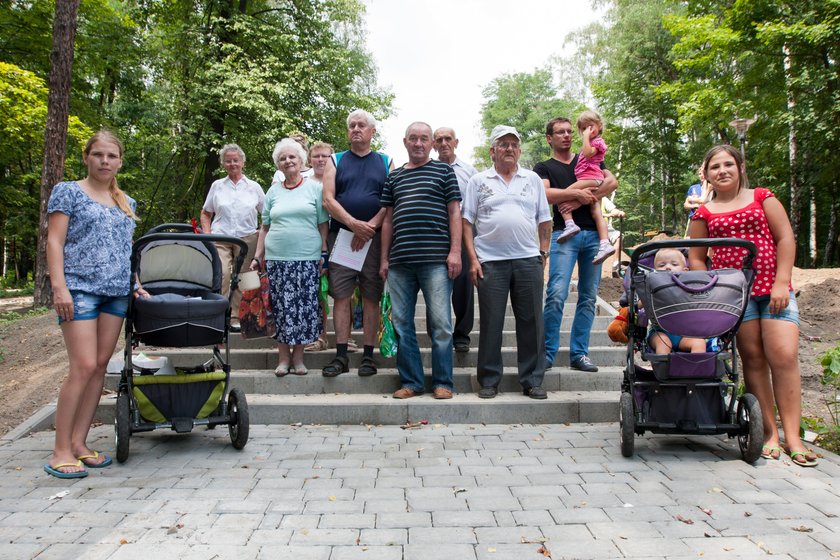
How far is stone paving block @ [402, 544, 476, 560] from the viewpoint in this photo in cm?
271

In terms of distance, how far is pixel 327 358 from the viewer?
614 centimetres

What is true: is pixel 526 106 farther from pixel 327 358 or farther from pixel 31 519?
pixel 31 519

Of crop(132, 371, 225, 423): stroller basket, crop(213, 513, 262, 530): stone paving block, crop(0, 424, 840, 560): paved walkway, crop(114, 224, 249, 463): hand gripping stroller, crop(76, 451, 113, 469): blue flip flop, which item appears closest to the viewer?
crop(0, 424, 840, 560): paved walkway

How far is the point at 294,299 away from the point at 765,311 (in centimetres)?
356

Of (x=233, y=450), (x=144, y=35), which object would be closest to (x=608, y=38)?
(x=144, y=35)

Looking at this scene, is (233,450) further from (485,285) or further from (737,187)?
(737,187)

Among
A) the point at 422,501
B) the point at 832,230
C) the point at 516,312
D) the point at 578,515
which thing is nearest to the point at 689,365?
the point at 578,515

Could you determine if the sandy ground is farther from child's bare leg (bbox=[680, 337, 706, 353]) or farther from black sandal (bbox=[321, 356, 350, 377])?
black sandal (bbox=[321, 356, 350, 377])

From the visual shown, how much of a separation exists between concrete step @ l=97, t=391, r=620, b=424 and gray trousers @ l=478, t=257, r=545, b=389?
25 cm

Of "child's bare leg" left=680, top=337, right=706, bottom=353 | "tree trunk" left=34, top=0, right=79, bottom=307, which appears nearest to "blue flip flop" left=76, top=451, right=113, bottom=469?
"child's bare leg" left=680, top=337, right=706, bottom=353

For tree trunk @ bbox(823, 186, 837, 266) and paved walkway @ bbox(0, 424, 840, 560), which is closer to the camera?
paved walkway @ bbox(0, 424, 840, 560)

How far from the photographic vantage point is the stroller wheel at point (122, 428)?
406cm

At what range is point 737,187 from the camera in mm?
4324

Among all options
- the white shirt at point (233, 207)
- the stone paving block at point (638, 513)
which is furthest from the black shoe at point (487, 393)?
the white shirt at point (233, 207)
